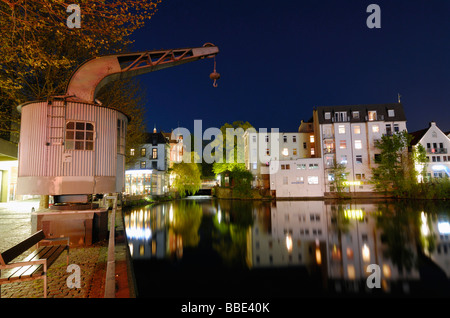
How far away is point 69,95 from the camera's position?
9.46m

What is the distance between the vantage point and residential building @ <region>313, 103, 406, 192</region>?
46.0 m

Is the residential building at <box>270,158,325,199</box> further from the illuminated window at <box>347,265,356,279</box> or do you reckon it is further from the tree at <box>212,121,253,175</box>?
the illuminated window at <box>347,265,356,279</box>

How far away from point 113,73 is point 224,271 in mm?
9451

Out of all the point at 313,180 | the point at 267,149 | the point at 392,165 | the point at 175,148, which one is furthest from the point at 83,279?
the point at 175,148

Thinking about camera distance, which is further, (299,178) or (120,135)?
(299,178)

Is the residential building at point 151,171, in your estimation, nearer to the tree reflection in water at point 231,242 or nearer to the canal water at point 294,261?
the tree reflection in water at point 231,242

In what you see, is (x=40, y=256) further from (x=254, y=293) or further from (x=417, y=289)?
(x=417, y=289)

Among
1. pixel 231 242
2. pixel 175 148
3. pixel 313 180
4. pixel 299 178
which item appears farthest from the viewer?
pixel 175 148

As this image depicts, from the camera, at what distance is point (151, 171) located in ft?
159

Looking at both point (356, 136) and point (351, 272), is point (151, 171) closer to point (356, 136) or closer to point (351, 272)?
point (356, 136)

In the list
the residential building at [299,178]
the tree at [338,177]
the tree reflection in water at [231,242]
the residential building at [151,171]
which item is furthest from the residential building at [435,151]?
the residential building at [151,171]

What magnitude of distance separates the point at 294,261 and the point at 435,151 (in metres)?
51.3

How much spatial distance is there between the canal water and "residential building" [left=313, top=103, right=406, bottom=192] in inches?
1109
